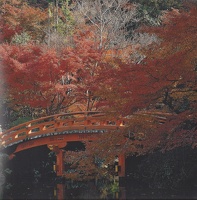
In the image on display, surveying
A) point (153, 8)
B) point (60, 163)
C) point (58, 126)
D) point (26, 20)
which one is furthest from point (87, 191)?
point (153, 8)

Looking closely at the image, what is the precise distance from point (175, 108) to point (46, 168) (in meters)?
8.16

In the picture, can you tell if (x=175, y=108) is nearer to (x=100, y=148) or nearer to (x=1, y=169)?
(x=100, y=148)

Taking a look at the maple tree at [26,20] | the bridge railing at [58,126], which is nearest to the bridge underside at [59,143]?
the bridge railing at [58,126]

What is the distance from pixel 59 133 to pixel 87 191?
3590mm

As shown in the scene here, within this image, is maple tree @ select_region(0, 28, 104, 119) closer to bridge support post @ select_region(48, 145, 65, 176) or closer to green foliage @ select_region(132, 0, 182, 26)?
bridge support post @ select_region(48, 145, 65, 176)

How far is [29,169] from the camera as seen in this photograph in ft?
78.0

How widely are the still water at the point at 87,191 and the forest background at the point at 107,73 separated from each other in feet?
2.02

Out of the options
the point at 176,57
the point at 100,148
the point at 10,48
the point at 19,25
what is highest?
the point at 19,25

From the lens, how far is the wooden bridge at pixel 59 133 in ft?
69.2

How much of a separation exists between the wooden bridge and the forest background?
90cm

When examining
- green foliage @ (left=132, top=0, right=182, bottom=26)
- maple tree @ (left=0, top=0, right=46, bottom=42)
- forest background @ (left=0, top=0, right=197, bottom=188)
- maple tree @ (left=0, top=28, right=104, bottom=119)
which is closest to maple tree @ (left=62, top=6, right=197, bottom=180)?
forest background @ (left=0, top=0, right=197, bottom=188)

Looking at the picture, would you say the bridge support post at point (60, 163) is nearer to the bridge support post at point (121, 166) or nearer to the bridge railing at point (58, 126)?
the bridge railing at point (58, 126)

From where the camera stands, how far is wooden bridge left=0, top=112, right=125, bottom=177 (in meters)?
21.1

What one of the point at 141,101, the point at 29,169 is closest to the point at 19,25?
the point at 29,169
